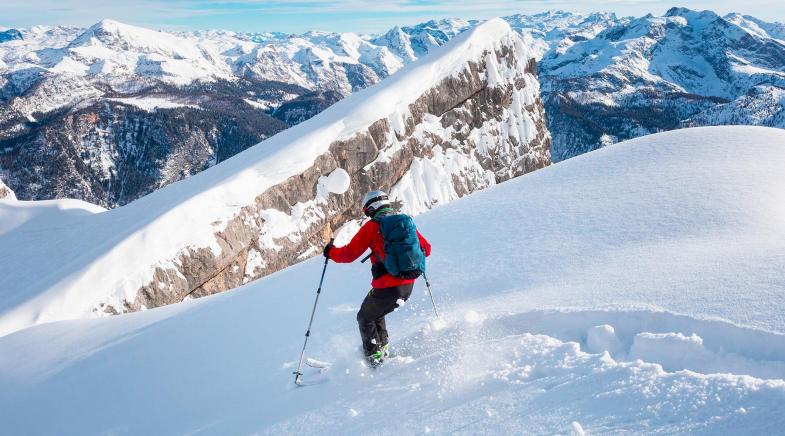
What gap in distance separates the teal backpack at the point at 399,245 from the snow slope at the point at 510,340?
126 cm

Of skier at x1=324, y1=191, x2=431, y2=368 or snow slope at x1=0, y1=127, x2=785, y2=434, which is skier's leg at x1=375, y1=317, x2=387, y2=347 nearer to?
skier at x1=324, y1=191, x2=431, y2=368

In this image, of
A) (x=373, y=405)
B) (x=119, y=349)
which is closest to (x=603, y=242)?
(x=373, y=405)

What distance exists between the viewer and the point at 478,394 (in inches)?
216

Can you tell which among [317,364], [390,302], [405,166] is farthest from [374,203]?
[405,166]

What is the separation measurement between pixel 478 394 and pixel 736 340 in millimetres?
2872

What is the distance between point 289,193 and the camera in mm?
27453

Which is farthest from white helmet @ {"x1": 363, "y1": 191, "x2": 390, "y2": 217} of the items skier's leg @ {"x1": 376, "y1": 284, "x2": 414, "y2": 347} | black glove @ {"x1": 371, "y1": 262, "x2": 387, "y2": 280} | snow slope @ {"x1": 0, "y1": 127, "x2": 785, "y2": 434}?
snow slope @ {"x1": 0, "y1": 127, "x2": 785, "y2": 434}

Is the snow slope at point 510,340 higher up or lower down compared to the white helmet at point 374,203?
lower down

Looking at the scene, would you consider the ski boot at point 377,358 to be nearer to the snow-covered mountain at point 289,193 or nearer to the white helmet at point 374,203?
the white helmet at point 374,203

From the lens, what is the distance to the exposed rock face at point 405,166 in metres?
23.4

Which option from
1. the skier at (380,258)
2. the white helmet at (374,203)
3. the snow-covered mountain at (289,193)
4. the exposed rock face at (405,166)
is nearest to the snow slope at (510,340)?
the skier at (380,258)

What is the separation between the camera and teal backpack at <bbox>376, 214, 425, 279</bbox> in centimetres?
614

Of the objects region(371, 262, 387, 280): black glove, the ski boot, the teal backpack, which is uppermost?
the teal backpack

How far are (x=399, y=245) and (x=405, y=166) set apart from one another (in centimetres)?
2979
